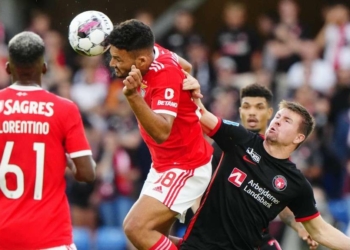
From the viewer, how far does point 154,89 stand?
670 centimetres

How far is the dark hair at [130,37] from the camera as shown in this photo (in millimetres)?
6691

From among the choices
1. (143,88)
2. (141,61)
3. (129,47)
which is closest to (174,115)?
(143,88)

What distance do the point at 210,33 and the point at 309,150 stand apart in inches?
198

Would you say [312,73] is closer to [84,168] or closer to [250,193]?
[250,193]

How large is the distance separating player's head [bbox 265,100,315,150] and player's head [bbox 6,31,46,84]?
78.4 inches

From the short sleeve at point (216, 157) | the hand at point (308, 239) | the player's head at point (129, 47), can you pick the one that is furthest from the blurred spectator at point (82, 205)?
the player's head at point (129, 47)

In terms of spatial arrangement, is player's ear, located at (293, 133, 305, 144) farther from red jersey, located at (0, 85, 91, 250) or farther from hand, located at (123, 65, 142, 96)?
red jersey, located at (0, 85, 91, 250)

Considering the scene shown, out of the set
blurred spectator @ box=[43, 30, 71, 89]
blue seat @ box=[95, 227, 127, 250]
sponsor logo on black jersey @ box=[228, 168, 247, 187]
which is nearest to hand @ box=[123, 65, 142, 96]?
sponsor logo on black jersey @ box=[228, 168, 247, 187]

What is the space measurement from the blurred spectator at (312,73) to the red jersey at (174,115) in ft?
19.5

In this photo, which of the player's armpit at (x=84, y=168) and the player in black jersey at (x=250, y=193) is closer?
the player's armpit at (x=84, y=168)

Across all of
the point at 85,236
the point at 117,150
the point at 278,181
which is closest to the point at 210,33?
the point at 117,150

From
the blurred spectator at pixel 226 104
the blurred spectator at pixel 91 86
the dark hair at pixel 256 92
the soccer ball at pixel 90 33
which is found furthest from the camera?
the blurred spectator at pixel 91 86

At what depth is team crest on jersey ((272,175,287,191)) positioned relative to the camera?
7176 mm

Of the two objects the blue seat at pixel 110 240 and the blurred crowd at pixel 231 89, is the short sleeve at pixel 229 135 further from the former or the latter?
the blue seat at pixel 110 240
